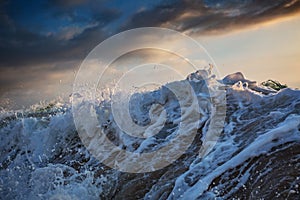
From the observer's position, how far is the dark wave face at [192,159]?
5090 millimetres

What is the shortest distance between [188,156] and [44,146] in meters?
4.42

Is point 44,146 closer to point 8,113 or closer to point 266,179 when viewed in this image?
point 8,113

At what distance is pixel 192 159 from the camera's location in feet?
20.1

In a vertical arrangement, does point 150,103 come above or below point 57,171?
above

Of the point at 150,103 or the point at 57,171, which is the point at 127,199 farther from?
the point at 150,103

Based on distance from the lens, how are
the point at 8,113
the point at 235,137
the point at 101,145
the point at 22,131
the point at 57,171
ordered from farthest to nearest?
1. the point at 8,113
2. the point at 22,131
3. the point at 101,145
4. the point at 57,171
5. the point at 235,137

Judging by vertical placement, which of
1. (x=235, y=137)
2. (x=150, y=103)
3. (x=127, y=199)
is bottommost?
(x=127, y=199)

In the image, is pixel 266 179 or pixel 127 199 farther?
pixel 127 199

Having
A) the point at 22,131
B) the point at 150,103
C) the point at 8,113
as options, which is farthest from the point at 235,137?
the point at 8,113

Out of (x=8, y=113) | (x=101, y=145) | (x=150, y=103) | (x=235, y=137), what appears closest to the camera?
(x=235, y=137)

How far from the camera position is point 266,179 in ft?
16.1

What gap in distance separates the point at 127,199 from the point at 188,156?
1231 mm

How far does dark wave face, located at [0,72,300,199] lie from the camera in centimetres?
509

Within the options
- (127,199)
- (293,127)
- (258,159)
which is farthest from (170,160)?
(293,127)
